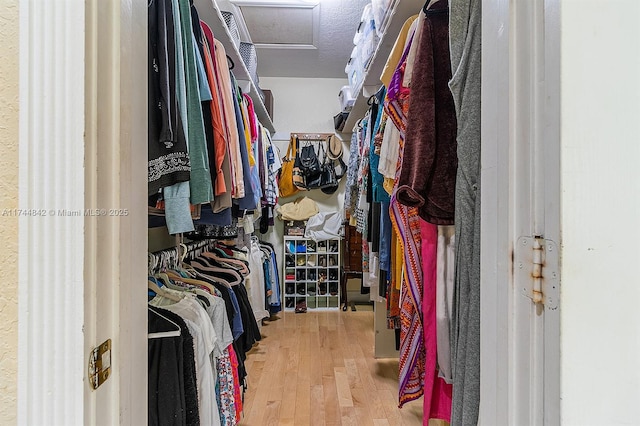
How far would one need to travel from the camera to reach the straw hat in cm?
377

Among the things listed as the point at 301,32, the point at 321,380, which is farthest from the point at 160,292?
the point at 301,32

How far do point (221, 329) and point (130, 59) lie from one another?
43.7 inches

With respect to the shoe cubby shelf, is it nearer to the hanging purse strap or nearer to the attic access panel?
the hanging purse strap

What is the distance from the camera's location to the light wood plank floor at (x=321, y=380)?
1.78m

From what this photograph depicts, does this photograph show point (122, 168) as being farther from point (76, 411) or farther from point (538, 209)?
point (538, 209)

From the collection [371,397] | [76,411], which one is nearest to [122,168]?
[76,411]

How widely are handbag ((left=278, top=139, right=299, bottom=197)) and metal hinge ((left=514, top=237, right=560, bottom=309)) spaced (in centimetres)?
335

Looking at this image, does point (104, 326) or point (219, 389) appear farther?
point (219, 389)

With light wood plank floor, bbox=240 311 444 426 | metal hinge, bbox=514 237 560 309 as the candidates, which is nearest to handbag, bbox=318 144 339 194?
light wood plank floor, bbox=240 311 444 426

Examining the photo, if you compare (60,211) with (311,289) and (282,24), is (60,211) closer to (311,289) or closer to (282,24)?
(282,24)

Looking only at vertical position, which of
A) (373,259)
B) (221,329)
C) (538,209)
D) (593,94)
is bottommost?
(221,329)

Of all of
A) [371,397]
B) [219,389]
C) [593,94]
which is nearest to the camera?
[593,94]

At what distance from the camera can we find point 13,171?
1.37 ft

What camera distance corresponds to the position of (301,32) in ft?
9.64
